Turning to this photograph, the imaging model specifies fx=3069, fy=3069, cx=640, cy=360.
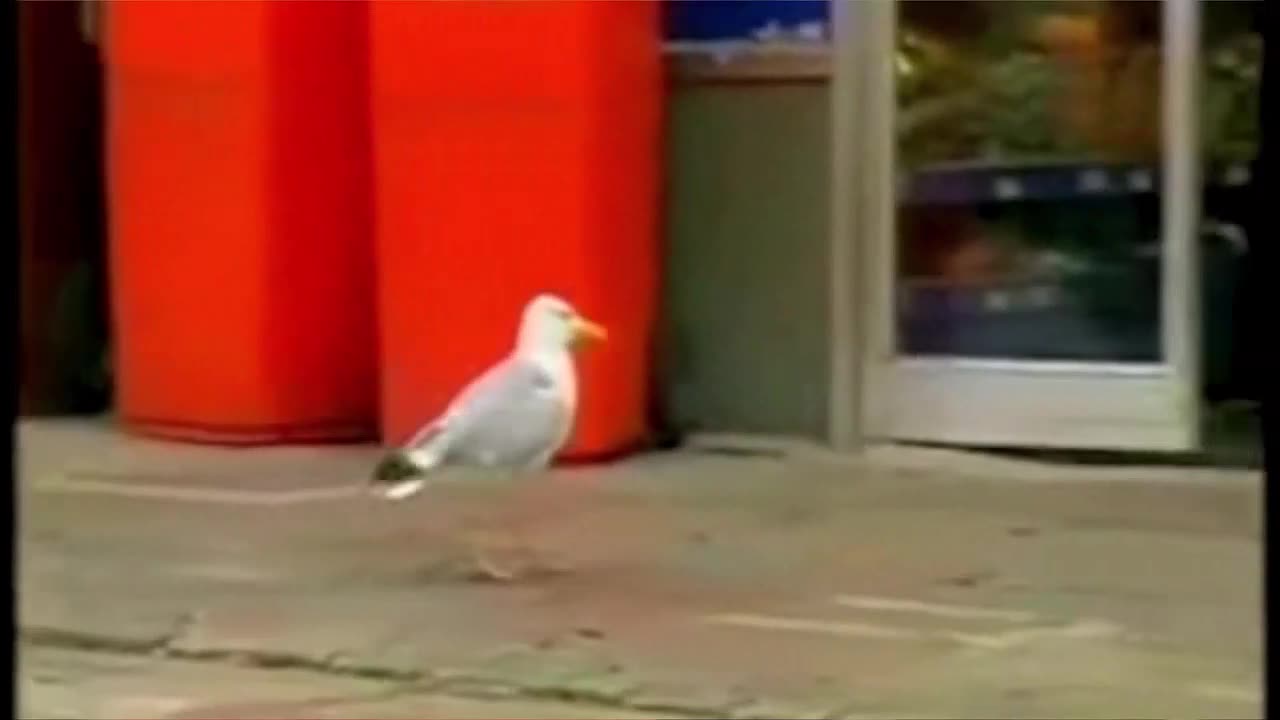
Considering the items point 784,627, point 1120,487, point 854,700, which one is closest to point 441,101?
point 1120,487

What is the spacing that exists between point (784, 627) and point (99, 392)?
4.65 meters

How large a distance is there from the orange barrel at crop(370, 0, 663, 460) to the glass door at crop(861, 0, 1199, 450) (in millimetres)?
786

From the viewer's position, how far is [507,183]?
31.4 ft

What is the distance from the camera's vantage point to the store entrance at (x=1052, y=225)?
940cm

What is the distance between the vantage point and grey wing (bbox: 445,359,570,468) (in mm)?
7406

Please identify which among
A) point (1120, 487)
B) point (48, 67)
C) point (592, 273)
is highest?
point (48, 67)

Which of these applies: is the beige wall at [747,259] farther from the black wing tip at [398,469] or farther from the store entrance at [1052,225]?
the black wing tip at [398,469]

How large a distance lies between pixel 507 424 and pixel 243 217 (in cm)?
276

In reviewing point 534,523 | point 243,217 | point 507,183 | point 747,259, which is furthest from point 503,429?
point 243,217

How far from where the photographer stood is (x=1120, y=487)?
9172 mm

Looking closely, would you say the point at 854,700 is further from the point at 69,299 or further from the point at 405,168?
the point at 69,299

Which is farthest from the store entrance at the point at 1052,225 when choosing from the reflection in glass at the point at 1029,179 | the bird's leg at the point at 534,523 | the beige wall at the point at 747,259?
the bird's leg at the point at 534,523

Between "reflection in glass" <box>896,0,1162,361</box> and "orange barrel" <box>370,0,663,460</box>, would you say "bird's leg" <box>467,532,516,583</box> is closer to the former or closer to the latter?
"orange barrel" <box>370,0,663,460</box>

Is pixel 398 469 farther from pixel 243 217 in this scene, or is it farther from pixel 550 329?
pixel 243 217
